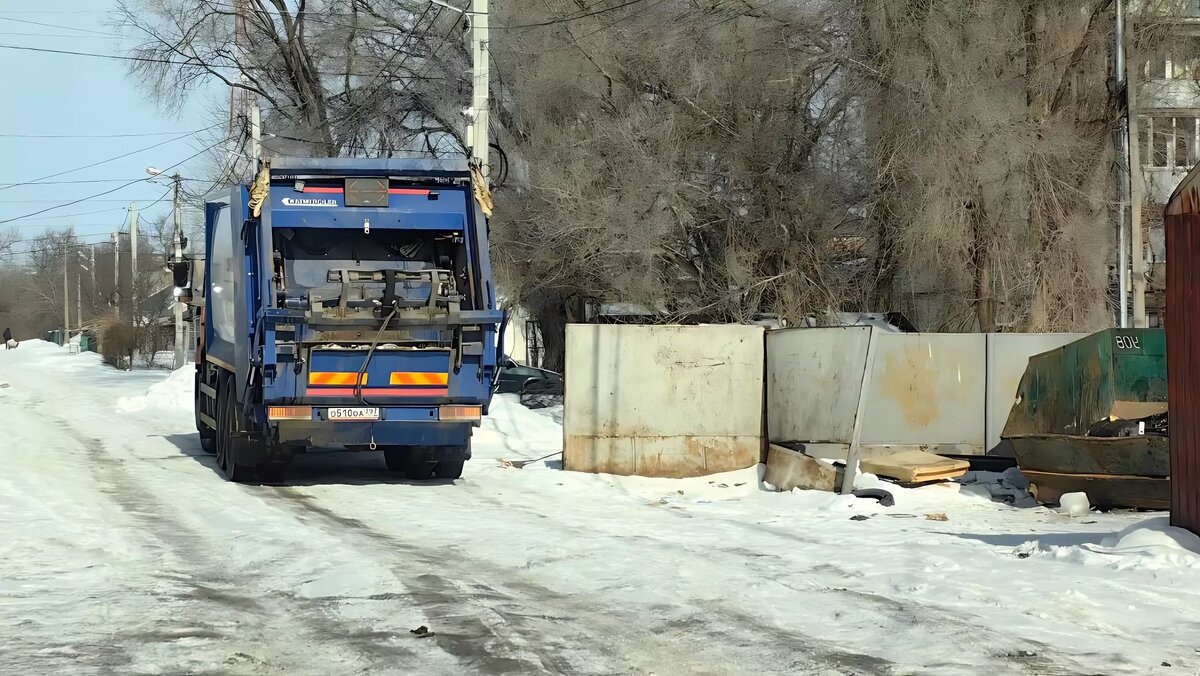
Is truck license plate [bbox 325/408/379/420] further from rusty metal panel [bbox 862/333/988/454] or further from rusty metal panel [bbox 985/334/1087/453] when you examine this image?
rusty metal panel [bbox 985/334/1087/453]

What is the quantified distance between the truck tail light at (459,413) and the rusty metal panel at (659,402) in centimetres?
184

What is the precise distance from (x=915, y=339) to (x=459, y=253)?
550 cm

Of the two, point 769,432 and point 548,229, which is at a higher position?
point 548,229

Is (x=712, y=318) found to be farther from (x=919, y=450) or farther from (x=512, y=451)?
(x=919, y=450)

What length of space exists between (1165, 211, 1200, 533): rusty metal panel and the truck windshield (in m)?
6.91

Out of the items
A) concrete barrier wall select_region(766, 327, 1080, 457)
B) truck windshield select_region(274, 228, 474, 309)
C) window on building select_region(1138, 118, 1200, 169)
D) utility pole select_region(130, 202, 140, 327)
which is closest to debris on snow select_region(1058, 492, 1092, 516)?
concrete barrier wall select_region(766, 327, 1080, 457)

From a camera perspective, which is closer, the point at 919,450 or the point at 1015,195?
the point at 919,450

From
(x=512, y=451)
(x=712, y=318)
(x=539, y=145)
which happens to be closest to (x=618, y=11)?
(x=539, y=145)

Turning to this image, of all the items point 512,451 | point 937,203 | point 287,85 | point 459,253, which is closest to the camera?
point 459,253

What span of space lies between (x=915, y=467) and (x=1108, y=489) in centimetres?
196

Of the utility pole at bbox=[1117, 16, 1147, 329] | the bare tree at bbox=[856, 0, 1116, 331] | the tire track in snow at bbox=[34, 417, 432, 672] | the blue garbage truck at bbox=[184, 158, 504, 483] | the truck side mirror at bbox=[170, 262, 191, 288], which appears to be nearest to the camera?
the tire track in snow at bbox=[34, 417, 432, 672]

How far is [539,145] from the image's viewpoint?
2523 centimetres

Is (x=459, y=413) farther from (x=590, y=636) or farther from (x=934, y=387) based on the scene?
(x=590, y=636)

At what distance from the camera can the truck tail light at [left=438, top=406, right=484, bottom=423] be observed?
12.4 m
